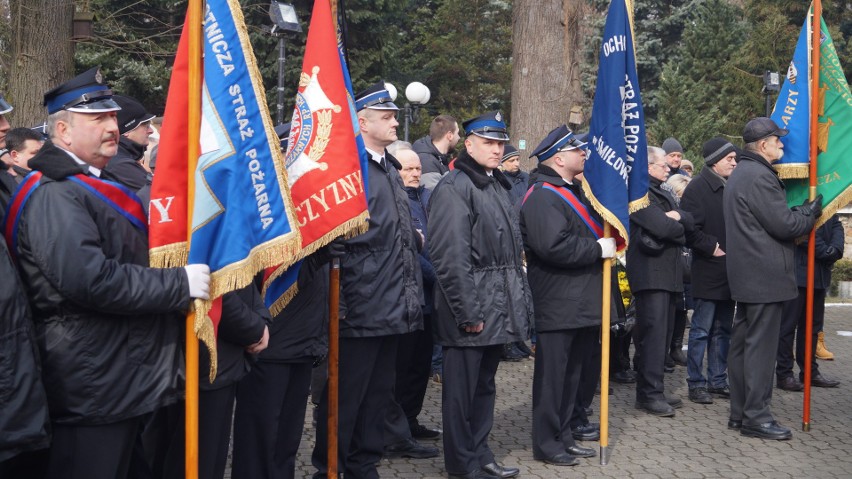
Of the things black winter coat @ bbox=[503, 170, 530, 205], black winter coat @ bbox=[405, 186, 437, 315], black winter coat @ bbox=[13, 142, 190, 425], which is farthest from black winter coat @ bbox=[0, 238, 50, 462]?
black winter coat @ bbox=[503, 170, 530, 205]

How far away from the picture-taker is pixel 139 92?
2128cm

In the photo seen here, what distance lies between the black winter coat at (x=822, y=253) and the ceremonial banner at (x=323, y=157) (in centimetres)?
472

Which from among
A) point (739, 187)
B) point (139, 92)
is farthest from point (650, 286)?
point (139, 92)

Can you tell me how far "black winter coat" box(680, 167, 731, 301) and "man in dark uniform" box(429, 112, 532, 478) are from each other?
2.66 metres

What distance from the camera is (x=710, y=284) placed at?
8.24 meters

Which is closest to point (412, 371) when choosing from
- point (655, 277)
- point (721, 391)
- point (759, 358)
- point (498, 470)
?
point (498, 470)

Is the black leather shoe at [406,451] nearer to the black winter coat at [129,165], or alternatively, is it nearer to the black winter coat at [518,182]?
the black winter coat at [129,165]

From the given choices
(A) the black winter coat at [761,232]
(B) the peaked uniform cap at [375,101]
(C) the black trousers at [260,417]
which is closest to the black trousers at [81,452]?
(C) the black trousers at [260,417]

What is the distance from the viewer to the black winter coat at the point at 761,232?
6.98m

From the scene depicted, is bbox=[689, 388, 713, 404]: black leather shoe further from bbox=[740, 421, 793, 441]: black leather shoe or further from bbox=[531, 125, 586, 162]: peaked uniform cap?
bbox=[531, 125, 586, 162]: peaked uniform cap

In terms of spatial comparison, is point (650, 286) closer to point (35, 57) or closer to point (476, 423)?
point (476, 423)

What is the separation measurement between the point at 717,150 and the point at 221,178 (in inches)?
217

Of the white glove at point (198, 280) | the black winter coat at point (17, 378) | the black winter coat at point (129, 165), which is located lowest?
the black winter coat at point (17, 378)

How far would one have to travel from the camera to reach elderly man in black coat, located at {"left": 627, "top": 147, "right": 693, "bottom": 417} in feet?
25.2
